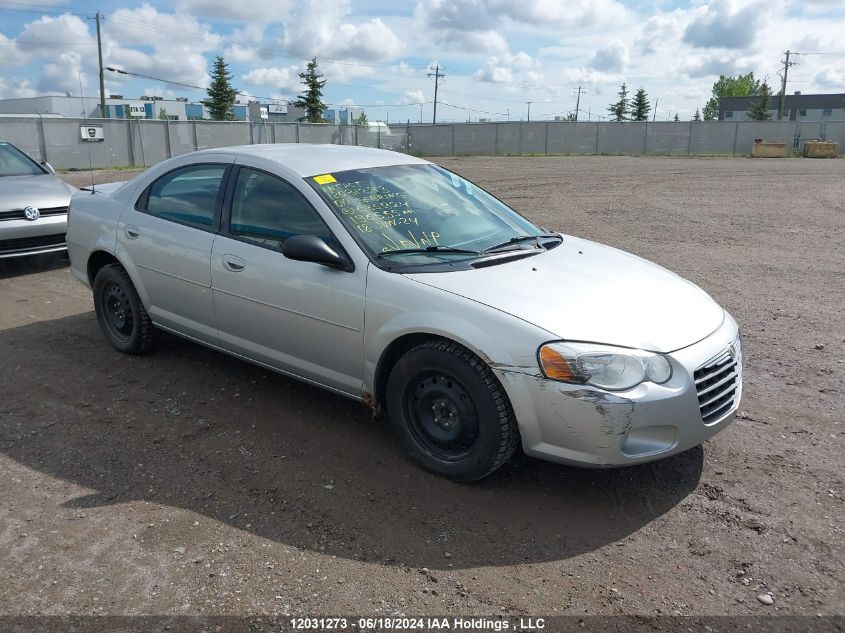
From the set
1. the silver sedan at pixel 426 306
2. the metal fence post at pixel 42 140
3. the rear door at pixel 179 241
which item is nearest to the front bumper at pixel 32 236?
the silver sedan at pixel 426 306

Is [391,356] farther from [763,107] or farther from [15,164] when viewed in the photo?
[763,107]

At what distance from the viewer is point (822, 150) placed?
1555 inches

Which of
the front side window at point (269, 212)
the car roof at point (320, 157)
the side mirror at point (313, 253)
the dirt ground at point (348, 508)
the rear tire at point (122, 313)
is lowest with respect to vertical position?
the dirt ground at point (348, 508)

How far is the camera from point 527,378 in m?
3.23

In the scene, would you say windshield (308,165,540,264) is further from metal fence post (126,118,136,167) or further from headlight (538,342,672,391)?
metal fence post (126,118,136,167)

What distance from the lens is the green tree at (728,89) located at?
4065 inches

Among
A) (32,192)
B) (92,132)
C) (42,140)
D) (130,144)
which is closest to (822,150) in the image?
(130,144)

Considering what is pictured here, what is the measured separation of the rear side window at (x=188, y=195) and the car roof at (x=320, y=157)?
0.19m

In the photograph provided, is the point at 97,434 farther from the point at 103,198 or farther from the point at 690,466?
the point at 690,466

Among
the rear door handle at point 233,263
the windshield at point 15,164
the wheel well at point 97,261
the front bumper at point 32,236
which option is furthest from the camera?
the windshield at point 15,164

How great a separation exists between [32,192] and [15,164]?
4.08 feet

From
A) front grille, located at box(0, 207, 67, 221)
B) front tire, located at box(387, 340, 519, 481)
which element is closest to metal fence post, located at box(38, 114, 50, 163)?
front grille, located at box(0, 207, 67, 221)

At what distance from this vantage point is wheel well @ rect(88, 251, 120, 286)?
5504mm

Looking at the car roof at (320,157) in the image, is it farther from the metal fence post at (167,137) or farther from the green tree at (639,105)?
the green tree at (639,105)
